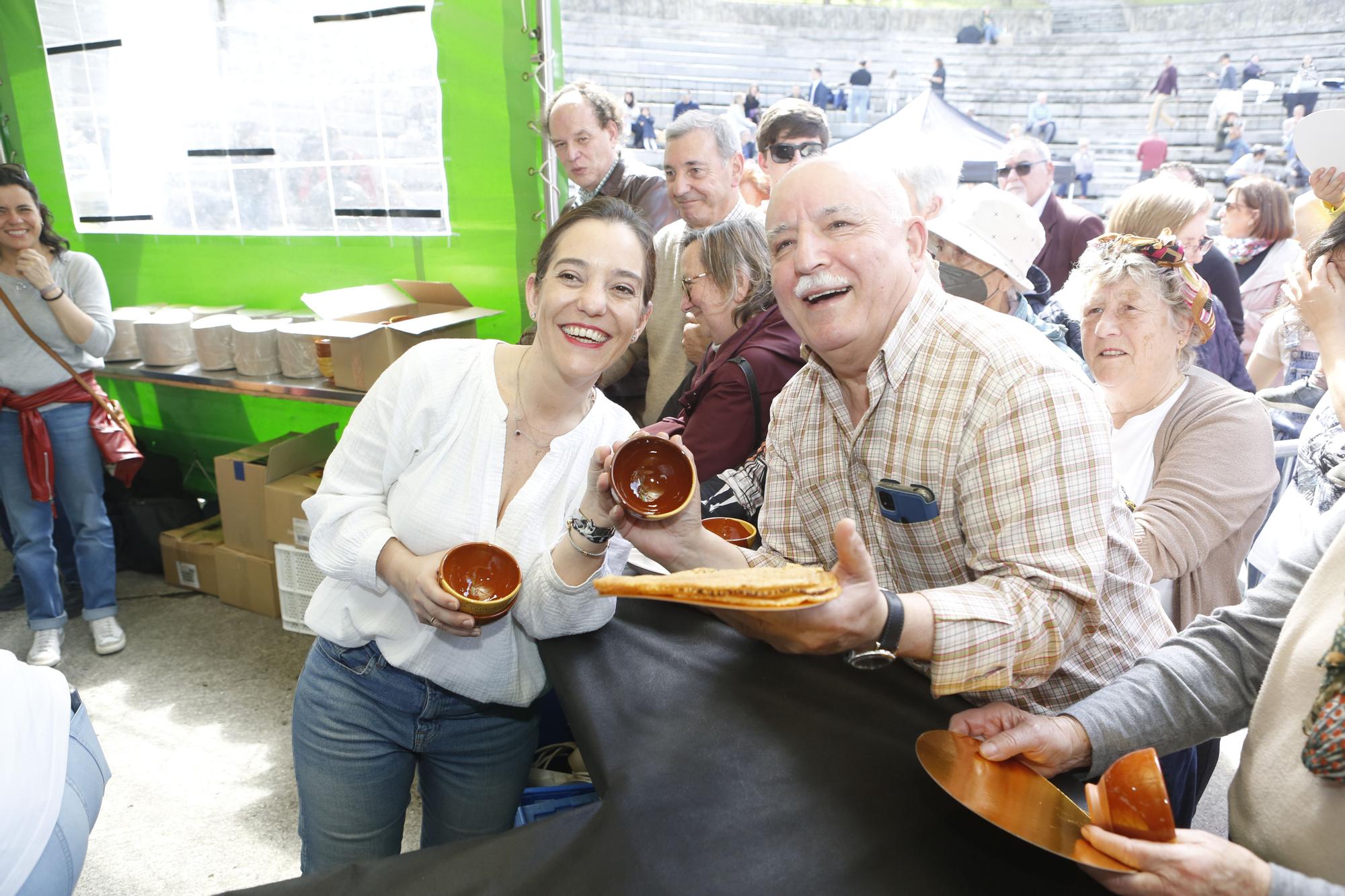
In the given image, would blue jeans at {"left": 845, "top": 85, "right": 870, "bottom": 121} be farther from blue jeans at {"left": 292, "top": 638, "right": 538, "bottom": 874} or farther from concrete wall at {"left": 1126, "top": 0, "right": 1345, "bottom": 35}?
blue jeans at {"left": 292, "top": 638, "right": 538, "bottom": 874}

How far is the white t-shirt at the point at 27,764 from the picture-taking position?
1164mm

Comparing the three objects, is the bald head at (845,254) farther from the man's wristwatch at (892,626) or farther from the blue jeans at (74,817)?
the blue jeans at (74,817)

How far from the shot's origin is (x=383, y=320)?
3.65m

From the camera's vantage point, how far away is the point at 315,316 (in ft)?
13.8

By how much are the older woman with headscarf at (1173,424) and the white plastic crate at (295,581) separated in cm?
301

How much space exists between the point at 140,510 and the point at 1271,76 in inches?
877

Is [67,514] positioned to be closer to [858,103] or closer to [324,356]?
[324,356]

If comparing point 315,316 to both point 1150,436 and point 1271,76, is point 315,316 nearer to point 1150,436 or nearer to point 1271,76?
point 1150,436

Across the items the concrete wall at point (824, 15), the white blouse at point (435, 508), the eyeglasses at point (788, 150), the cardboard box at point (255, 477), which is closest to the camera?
the white blouse at point (435, 508)

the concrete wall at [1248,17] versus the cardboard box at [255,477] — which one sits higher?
the concrete wall at [1248,17]

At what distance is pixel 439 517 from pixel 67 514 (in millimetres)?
3013

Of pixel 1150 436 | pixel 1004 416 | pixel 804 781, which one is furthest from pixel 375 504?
pixel 1150 436

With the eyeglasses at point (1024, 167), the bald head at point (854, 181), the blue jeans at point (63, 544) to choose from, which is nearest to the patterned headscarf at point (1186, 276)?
the bald head at point (854, 181)

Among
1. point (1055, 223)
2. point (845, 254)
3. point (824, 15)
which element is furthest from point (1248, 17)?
point (845, 254)
